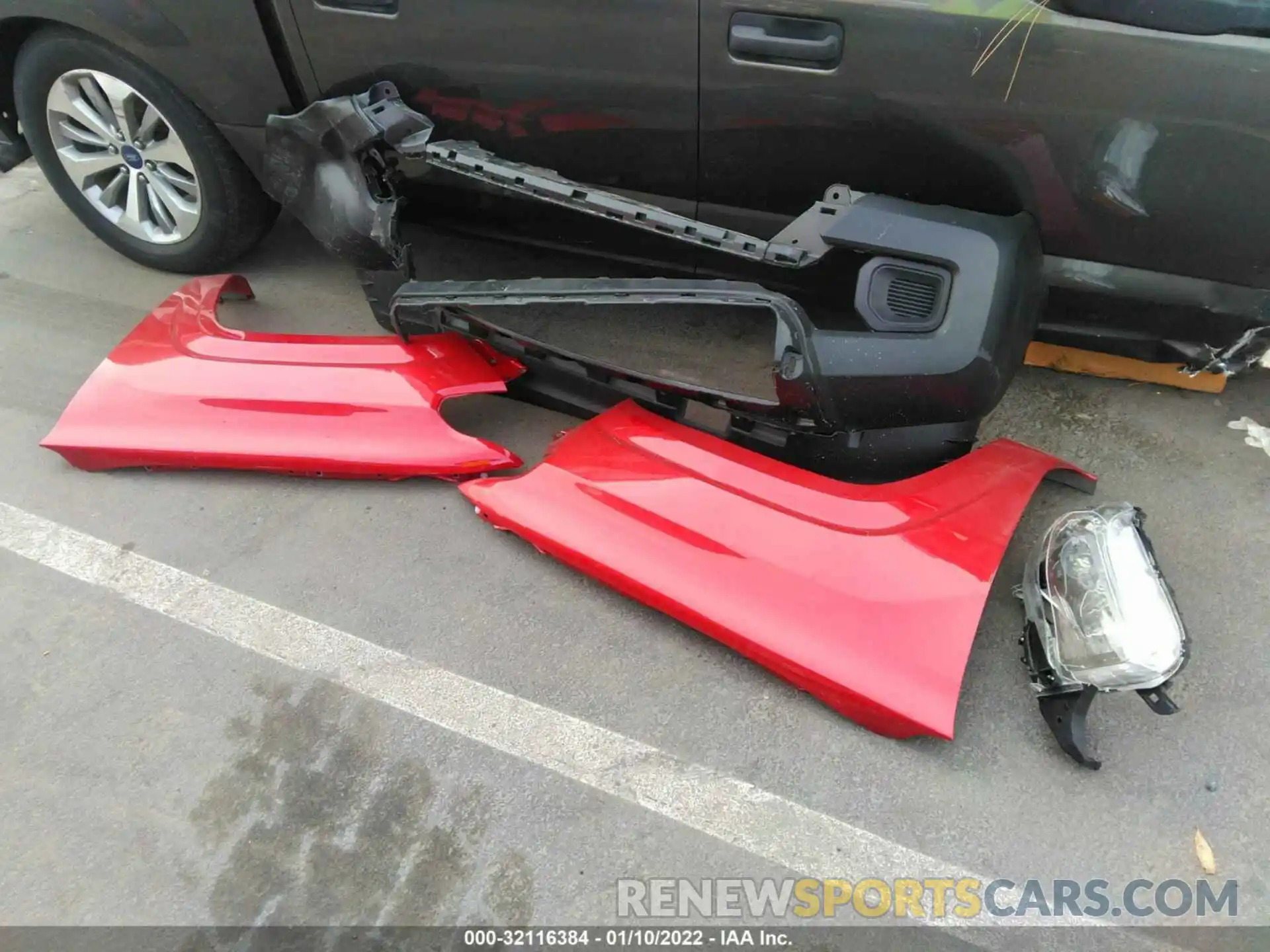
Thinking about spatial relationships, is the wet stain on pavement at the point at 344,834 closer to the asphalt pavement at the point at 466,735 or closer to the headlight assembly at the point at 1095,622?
the asphalt pavement at the point at 466,735

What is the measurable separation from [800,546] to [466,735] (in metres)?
0.94

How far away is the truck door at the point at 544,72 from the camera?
2.19 metres

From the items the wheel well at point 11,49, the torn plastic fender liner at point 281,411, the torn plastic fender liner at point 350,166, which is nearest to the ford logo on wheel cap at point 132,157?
the wheel well at point 11,49

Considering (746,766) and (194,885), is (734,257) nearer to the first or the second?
(746,766)

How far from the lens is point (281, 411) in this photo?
2.50 m

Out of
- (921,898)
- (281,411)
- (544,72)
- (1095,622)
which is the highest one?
(544,72)

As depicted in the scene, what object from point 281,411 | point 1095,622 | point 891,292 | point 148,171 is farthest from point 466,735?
point 148,171

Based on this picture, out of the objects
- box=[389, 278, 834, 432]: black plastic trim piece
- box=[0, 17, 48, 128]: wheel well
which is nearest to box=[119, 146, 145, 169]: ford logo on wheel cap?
box=[0, 17, 48, 128]: wheel well

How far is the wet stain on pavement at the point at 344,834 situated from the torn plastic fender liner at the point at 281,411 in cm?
81

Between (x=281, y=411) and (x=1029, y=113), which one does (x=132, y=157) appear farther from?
(x=1029, y=113)

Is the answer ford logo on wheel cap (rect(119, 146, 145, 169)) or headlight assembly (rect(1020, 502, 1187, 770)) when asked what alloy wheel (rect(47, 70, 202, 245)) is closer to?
ford logo on wheel cap (rect(119, 146, 145, 169))

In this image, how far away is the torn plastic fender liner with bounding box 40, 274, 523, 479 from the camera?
2.46m

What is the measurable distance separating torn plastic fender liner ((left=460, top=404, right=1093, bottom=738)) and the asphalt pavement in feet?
0.59

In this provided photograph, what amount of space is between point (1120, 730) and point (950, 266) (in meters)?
1.24
